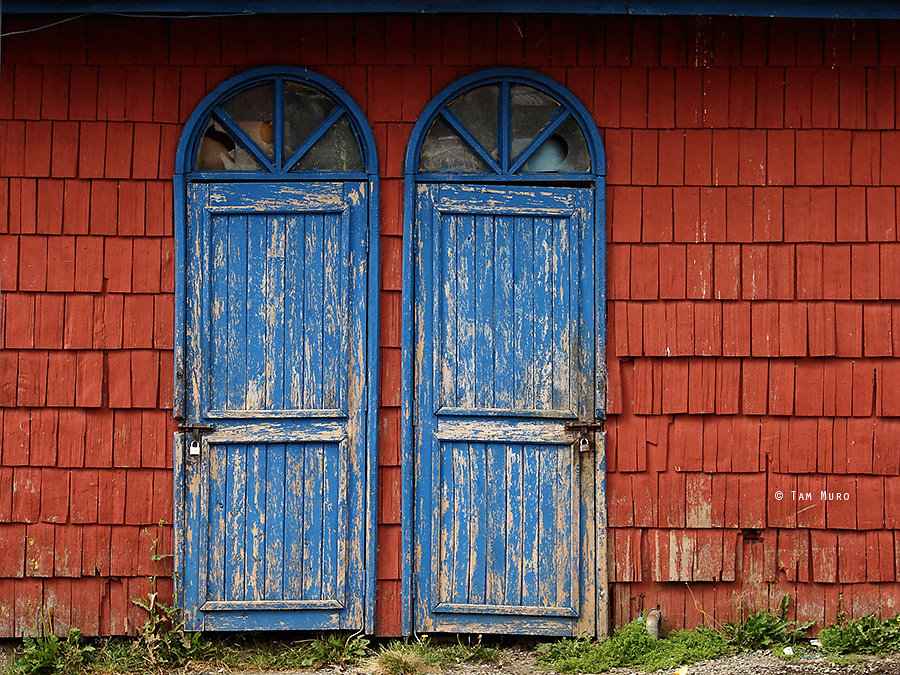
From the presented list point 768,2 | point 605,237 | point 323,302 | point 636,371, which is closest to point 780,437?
point 636,371

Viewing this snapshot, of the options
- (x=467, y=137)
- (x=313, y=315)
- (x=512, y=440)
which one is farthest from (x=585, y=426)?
(x=467, y=137)

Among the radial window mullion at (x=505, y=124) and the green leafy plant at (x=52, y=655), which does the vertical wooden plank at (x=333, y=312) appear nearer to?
the radial window mullion at (x=505, y=124)

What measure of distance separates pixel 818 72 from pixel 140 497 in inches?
162

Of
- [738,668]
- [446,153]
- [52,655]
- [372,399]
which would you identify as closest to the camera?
[738,668]

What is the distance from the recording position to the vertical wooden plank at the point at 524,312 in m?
4.48

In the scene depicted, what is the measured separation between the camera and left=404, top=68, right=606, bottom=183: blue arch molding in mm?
4477

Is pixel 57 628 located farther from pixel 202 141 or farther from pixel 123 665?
pixel 202 141

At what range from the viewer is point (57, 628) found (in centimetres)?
448

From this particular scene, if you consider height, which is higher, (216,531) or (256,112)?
(256,112)

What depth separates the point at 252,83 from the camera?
4512 millimetres

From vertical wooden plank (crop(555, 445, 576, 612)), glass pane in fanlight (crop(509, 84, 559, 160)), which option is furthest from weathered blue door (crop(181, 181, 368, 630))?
vertical wooden plank (crop(555, 445, 576, 612))

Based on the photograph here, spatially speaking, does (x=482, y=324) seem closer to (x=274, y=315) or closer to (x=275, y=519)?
(x=274, y=315)

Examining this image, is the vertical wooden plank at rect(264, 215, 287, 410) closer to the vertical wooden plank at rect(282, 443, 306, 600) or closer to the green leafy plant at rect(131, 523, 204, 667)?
the vertical wooden plank at rect(282, 443, 306, 600)

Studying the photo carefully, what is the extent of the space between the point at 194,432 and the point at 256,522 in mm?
557
